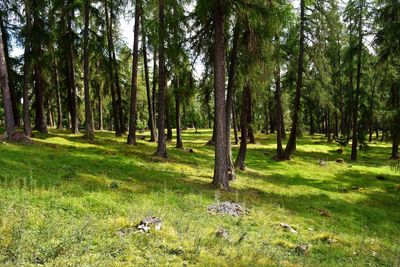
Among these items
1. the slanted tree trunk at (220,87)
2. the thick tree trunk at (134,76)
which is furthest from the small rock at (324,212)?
the thick tree trunk at (134,76)

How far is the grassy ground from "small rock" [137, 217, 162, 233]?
195 millimetres

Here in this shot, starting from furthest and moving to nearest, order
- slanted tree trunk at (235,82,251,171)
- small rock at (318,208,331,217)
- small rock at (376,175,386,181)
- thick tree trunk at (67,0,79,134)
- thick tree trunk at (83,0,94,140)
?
1. thick tree trunk at (67,0,79,134)
2. small rock at (376,175,386,181)
3. thick tree trunk at (83,0,94,140)
4. slanted tree trunk at (235,82,251,171)
5. small rock at (318,208,331,217)

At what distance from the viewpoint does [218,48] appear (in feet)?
46.1

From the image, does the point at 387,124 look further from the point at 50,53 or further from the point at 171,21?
Answer: the point at 50,53

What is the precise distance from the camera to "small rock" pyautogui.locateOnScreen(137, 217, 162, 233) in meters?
7.78

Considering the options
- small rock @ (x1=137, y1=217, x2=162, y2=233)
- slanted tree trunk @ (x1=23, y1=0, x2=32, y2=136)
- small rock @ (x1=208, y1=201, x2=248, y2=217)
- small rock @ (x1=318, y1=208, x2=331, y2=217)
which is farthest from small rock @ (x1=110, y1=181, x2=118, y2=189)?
slanted tree trunk @ (x1=23, y1=0, x2=32, y2=136)

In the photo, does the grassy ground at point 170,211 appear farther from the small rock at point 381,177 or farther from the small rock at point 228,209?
the small rock at point 381,177

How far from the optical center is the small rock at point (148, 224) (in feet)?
25.5

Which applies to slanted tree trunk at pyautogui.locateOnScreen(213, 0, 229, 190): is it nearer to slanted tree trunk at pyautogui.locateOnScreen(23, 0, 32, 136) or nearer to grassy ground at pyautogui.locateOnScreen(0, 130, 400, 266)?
grassy ground at pyautogui.locateOnScreen(0, 130, 400, 266)

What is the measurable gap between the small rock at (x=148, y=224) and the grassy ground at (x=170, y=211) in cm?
19

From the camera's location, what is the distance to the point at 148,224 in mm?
7973

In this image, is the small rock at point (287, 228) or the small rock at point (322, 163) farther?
the small rock at point (322, 163)

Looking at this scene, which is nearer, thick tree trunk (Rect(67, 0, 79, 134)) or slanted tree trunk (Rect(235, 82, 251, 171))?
slanted tree trunk (Rect(235, 82, 251, 171))

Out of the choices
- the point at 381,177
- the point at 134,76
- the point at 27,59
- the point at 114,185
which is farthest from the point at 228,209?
the point at 381,177
